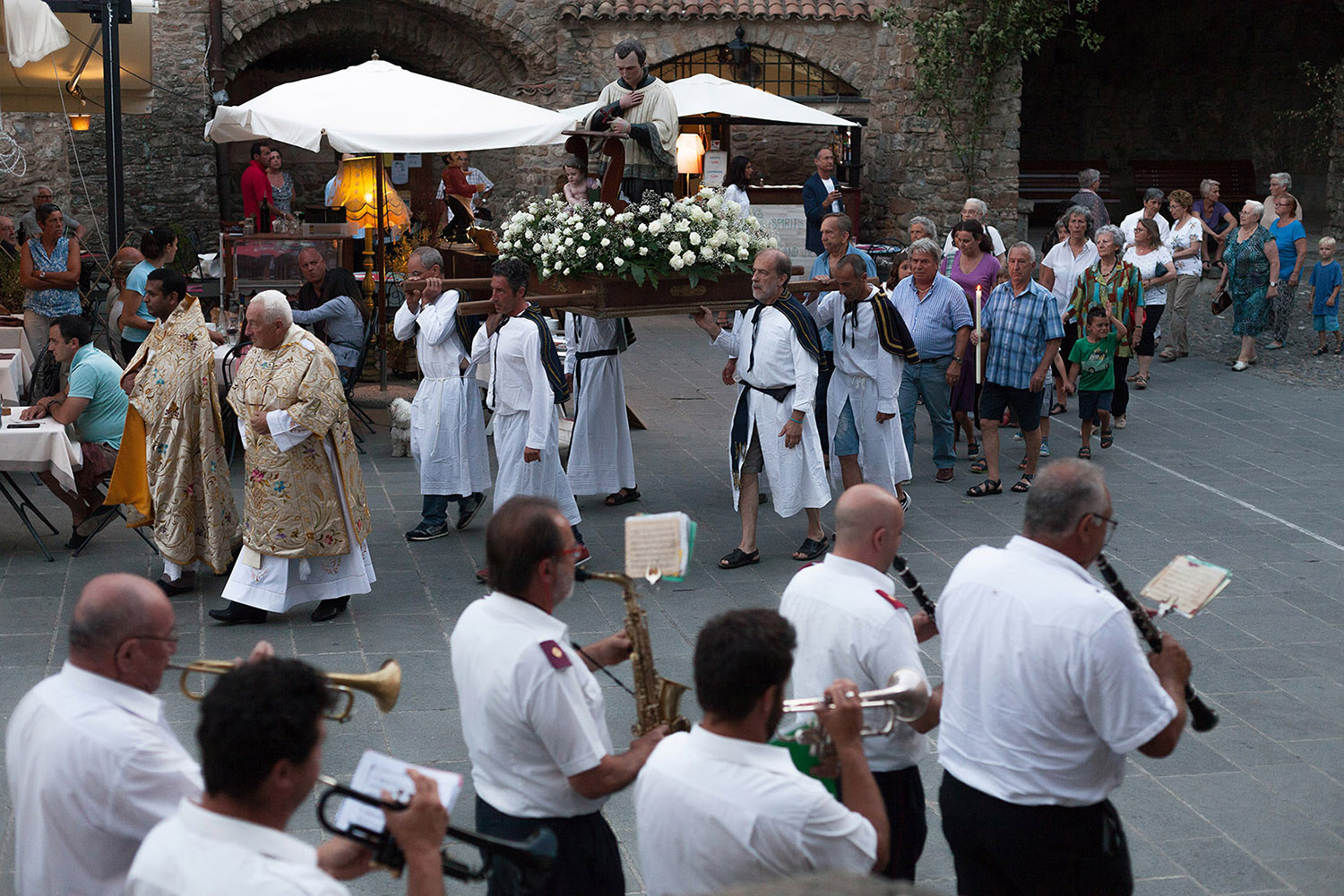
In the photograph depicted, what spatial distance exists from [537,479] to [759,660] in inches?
200

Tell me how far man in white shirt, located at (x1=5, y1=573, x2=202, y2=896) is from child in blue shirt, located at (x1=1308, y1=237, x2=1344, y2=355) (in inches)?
562

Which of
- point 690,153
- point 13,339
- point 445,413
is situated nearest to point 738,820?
point 445,413

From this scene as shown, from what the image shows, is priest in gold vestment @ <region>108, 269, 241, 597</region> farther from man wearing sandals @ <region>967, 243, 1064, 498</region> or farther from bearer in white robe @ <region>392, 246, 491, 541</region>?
man wearing sandals @ <region>967, 243, 1064, 498</region>

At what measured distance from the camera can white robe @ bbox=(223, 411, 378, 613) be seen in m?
6.71

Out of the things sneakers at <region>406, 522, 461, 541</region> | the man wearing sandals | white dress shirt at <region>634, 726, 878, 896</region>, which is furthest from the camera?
the man wearing sandals

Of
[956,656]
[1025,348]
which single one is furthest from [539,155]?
[956,656]

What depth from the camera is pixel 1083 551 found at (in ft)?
11.3

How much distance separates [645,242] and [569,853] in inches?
197

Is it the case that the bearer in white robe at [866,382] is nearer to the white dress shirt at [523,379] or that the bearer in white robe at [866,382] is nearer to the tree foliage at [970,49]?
the white dress shirt at [523,379]

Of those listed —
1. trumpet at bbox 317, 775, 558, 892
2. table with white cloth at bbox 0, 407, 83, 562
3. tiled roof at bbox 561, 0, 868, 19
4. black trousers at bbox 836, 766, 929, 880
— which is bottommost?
black trousers at bbox 836, 766, 929, 880

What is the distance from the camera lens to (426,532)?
28.2ft

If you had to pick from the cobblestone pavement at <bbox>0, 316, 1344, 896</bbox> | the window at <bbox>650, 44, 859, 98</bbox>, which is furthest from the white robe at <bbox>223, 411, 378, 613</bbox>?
the window at <bbox>650, 44, 859, 98</bbox>

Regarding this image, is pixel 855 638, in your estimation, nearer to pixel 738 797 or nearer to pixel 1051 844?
pixel 1051 844

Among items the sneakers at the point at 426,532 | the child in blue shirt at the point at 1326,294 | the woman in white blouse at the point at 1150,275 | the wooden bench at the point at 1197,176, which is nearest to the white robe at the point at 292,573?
the sneakers at the point at 426,532
